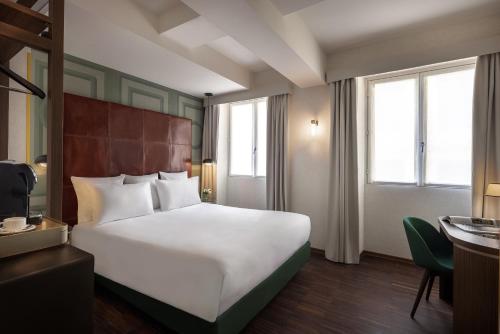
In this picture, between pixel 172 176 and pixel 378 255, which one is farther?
pixel 172 176

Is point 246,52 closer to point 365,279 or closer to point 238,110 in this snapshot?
point 238,110

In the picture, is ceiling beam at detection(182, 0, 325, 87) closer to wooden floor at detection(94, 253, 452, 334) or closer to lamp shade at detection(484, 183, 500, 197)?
lamp shade at detection(484, 183, 500, 197)

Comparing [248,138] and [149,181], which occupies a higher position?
[248,138]

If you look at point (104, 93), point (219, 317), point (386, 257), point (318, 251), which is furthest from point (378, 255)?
point (104, 93)

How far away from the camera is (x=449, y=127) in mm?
2992

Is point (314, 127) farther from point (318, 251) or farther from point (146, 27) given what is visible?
point (146, 27)

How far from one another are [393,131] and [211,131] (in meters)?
3.01

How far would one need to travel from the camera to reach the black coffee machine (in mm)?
1028

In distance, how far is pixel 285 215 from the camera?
9.48 ft

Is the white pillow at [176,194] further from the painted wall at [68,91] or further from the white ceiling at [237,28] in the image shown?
the white ceiling at [237,28]

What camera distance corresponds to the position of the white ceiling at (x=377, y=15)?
238 centimetres

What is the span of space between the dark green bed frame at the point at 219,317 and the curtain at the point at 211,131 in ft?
9.11

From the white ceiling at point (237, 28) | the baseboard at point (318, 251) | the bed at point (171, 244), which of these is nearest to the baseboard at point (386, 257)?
the baseboard at point (318, 251)

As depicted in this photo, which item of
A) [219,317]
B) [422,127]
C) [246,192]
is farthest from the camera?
[246,192]
